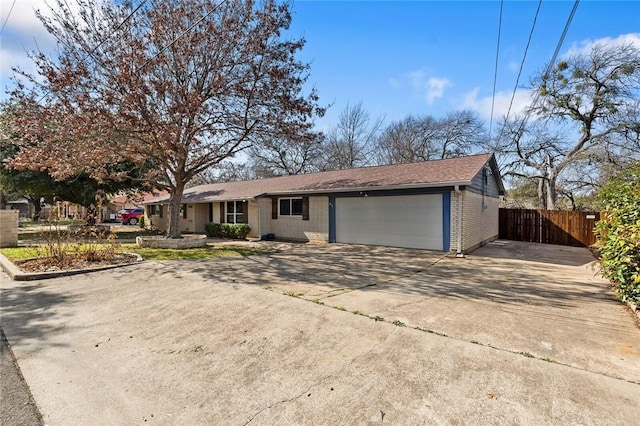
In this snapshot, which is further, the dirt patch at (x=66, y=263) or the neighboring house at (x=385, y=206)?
the neighboring house at (x=385, y=206)

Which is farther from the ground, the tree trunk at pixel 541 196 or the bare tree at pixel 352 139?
the bare tree at pixel 352 139

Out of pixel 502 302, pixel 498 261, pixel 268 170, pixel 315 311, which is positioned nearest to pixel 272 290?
pixel 315 311

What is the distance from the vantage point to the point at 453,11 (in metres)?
7.89

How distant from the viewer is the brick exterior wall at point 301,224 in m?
15.2

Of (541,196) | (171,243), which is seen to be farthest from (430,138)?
(171,243)

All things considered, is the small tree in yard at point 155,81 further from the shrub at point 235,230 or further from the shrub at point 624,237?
the shrub at point 624,237

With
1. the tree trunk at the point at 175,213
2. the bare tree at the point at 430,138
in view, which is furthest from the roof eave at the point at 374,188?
the bare tree at the point at 430,138

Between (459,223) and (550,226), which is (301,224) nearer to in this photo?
(459,223)

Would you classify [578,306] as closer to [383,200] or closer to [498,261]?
[498,261]

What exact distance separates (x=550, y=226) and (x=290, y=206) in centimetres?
1277

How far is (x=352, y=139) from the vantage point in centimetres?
3127

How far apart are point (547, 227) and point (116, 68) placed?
19391 mm

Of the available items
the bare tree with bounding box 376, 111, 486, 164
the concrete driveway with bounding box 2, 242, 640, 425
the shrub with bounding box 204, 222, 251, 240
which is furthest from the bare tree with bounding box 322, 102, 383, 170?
the concrete driveway with bounding box 2, 242, 640, 425

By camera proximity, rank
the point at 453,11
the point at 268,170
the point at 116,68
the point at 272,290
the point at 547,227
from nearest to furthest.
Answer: the point at 272,290, the point at 453,11, the point at 116,68, the point at 547,227, the point at 268,170
